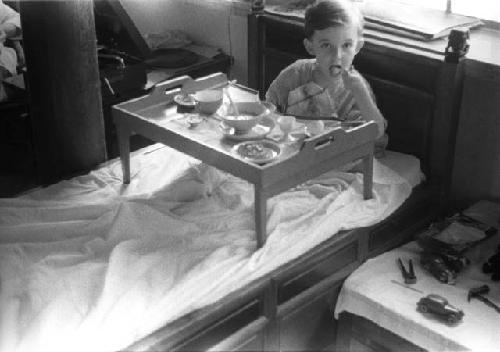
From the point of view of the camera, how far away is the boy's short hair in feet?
7.82

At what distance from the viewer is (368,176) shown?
2342mm

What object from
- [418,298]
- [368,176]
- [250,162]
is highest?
[250,162]

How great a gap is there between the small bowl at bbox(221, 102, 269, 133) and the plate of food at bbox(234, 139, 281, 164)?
7 centimetres

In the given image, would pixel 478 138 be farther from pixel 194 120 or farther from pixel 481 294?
pixel 194 120

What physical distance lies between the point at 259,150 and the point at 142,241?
0.45 metres

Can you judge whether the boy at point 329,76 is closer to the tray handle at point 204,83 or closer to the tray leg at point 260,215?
the tray handle at point 204,83

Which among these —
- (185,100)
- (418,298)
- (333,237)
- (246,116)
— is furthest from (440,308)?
(185,100)

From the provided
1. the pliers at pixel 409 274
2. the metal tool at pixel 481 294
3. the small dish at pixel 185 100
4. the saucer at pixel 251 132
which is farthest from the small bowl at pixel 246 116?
the metal tool at pixel 481 294

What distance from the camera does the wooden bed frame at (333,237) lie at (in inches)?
79.4

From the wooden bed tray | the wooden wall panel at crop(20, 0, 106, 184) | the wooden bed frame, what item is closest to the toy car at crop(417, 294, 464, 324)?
the wooden bed frame

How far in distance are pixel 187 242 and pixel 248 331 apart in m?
0.32

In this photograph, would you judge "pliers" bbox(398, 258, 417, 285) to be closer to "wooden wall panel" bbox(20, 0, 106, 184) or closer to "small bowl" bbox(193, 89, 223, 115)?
"small bowl" bbox(193, 89, 223, 115)

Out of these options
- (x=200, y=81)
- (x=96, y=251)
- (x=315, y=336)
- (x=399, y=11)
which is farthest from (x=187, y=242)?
(x=399, y=11)

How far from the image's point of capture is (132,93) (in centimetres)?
341
